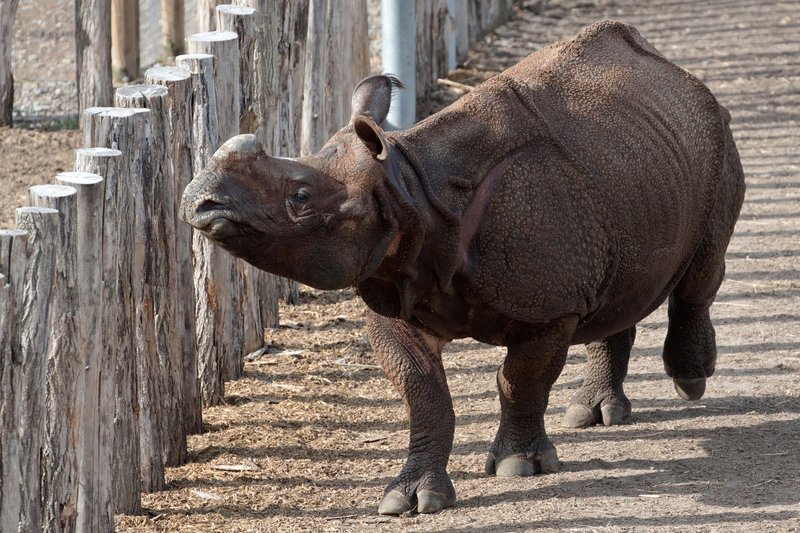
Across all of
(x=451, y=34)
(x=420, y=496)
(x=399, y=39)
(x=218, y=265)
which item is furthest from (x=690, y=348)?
(x=451, y=34)

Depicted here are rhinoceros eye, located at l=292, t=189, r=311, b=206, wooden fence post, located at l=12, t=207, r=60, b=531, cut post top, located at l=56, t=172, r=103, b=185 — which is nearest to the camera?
wooden fence post, located at l=12, t=207, r=60, b=531

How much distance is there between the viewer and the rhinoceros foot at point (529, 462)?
17.9ft

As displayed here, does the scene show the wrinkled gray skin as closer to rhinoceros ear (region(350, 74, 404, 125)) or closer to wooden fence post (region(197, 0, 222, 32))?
rhinoceros ear (region(350, 74, 404, 125))

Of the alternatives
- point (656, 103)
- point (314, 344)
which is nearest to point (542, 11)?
point (314, 344)

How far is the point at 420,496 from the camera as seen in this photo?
5176 mm

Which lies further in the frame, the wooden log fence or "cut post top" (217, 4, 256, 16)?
"cut post top" (217, 4, 256, 16)

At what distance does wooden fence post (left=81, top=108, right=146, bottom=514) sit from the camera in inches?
204

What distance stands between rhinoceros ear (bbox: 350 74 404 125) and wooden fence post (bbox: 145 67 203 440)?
1.17 m

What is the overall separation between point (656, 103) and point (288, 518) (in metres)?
2.22

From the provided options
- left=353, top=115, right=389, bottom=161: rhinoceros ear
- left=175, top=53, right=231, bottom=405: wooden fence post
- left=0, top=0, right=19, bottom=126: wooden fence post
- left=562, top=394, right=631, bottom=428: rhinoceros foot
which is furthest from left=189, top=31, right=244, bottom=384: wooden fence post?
left=0, top=0, right=19, bottom=126: wooden fence post

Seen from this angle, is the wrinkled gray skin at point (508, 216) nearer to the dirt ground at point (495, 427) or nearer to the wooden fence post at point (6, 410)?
the dirt ground at point (495, 427)

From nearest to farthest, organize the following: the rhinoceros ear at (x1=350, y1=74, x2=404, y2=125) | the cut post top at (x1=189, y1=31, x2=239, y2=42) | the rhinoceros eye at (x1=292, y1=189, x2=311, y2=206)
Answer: the rhinoceros eye at (x1=292, y1=189, x2=311, y2=206) < the rhinoceros ear at (x1=350, y1=74, x2=404, y2=125) < the cut post top at (x1=189, y1=31, x2=239, y2=42)

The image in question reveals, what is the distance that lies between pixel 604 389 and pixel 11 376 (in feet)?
9.45

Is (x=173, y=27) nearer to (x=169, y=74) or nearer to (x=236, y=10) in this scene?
(x=236, y=10)
